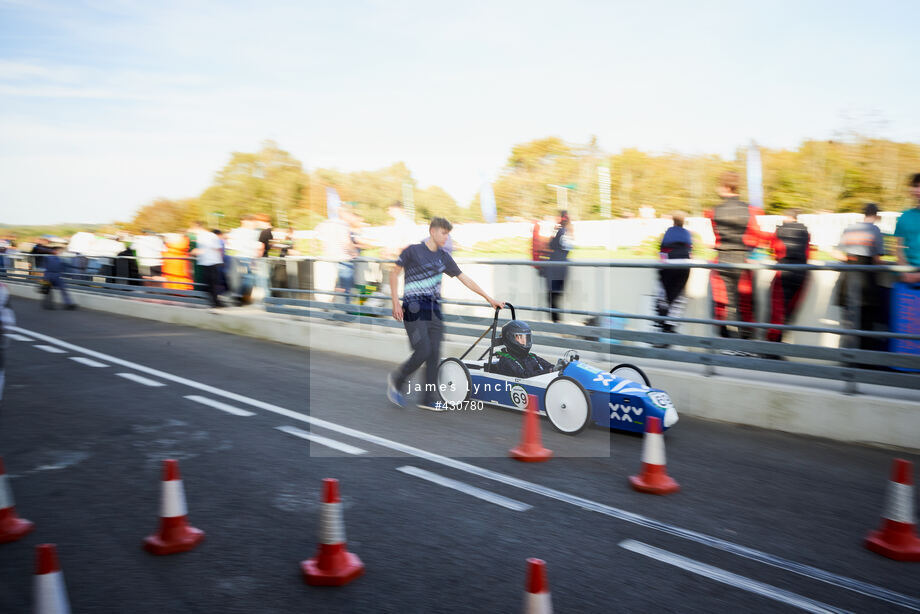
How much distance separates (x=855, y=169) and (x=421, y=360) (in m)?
39.7

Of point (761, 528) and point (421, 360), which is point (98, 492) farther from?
point (761, 528)

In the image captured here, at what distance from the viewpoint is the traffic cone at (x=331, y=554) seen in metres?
4.00

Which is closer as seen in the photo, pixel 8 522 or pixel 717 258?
pixel 8 522

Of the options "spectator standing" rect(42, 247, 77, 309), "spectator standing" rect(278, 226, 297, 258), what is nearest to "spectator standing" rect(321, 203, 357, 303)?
"spectator standing" rect(278, 226, 297, 258)

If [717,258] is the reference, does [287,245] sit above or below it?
above

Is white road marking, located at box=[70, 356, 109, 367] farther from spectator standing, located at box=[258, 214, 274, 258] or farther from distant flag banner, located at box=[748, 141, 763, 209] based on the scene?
distant flag banner, located at box=[748, 141, 763, 209]

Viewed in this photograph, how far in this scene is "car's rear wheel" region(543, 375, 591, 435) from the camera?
22.7ft

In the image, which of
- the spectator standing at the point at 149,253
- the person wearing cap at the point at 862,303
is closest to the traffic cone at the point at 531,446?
the person wearing cap at the point at 862,303

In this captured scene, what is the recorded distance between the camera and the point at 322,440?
6.95 metres

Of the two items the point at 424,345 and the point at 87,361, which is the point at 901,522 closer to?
the point at 424,345

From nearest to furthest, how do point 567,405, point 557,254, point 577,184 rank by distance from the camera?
point 567,405 → point 557,254 → point 577,184

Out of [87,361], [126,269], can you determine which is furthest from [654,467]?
[126,269]

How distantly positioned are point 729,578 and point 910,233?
17.2ft

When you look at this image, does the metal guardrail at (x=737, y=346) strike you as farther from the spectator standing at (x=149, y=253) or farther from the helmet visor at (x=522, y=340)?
the spectator standing at (x=149, y=253)
